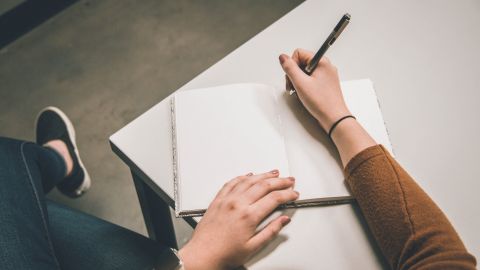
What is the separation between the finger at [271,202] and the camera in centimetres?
54

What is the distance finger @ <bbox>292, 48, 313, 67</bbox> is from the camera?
0.66m

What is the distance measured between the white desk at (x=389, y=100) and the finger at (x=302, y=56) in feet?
0.16

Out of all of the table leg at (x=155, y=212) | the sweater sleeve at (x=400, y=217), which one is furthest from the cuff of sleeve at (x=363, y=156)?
the table leg at (x=155, y=212)

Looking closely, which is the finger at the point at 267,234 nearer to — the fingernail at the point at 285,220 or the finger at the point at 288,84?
the fingernail at the point at 285,220

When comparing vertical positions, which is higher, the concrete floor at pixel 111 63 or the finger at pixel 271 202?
the finger at pixel 271 202

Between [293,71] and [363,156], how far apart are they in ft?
0.62

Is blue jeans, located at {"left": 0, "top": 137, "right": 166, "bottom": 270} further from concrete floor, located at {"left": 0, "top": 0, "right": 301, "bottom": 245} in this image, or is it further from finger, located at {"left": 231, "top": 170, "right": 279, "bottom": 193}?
concrete floor, located at {"left": 0, "top": 0, "right": 301, "bottom": 245}

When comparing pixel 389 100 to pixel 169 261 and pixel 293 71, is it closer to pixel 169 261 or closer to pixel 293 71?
pixel 293 71

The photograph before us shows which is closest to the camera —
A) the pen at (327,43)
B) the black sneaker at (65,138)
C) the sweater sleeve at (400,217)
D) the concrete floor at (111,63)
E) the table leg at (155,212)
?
the sweater sleeve at (400,217)

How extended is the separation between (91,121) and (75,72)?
0.26 m

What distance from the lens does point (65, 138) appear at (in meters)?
1.32

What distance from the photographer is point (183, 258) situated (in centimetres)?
53

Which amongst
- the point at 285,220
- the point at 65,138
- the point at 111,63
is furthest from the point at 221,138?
the point at 111,63

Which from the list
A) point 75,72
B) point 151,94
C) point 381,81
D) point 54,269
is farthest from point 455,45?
point 75,72
